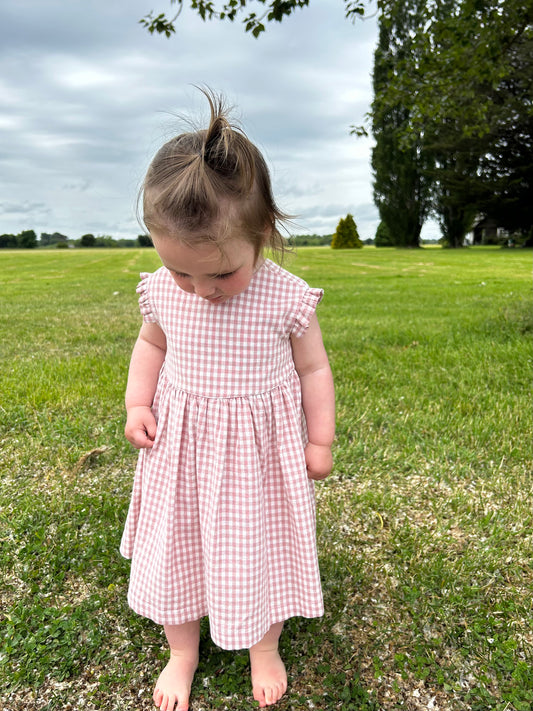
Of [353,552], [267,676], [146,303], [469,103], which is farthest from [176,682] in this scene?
[469,103]

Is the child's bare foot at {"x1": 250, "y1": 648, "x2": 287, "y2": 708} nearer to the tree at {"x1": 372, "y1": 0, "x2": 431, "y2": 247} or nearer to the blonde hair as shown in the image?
the blonde hair

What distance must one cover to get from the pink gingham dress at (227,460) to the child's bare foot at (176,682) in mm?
160

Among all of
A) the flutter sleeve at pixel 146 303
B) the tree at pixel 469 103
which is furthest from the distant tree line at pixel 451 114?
the flutter sleeve at pixel 146 303

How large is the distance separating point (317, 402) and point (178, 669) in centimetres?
95

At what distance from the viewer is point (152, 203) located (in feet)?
4.31

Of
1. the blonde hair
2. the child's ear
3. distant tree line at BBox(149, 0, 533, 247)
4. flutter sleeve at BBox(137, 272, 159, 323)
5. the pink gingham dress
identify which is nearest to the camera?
the blonde hair

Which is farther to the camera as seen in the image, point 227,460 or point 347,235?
point 347,235

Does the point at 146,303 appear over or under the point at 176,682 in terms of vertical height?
over

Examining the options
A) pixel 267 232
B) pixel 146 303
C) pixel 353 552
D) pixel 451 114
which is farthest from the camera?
pixel 451 114

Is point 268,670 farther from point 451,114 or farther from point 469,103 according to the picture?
point 469,103

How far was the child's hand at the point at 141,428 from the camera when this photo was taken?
167 cm

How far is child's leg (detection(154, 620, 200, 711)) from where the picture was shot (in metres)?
1.63

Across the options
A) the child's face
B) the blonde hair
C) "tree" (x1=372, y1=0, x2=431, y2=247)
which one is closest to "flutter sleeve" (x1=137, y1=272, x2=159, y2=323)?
the child's face

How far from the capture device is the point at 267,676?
169 centimetres
